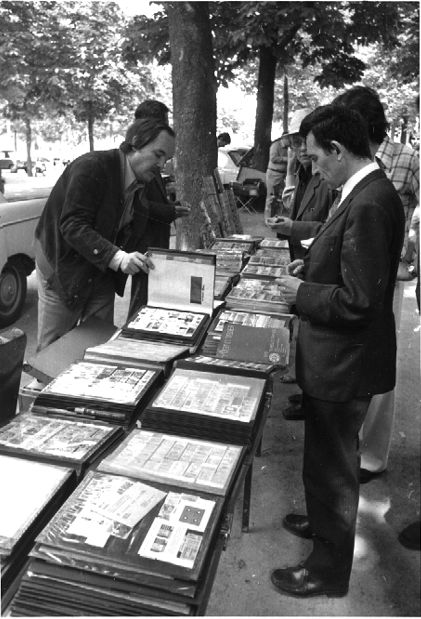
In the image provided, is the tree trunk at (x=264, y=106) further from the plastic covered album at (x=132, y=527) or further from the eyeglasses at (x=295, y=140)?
the plastic covered album at (x=132, y=527)

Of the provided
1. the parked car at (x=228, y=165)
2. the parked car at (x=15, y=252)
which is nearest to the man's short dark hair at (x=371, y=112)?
the parked car at (x=15, y=252)

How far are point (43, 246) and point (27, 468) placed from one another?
1.50 metres

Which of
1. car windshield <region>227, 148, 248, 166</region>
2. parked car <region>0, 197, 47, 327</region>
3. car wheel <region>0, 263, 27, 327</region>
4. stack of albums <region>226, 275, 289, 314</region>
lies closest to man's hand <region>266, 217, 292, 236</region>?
stack of albums <region>226, 275, 289, 314</region>

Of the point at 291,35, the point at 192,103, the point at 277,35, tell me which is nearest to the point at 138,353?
the point at 192,103

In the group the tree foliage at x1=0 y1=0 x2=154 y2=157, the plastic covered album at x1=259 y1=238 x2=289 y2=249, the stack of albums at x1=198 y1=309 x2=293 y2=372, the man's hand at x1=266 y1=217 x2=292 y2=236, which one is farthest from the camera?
the tree foliage at x1=0 y1=0 x2=154 y2=157

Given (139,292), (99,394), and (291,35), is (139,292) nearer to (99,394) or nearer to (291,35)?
(99,394)

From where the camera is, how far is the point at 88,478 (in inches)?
55.4

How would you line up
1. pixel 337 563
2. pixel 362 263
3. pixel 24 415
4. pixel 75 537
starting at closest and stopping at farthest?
1. pixel 75 537
2. pixel 362 263
3. pixel 24 415
4. pixel 337 563

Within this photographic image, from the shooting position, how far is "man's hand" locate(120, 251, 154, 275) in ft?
8.08

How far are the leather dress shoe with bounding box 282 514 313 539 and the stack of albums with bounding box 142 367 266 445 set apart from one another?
0.95m

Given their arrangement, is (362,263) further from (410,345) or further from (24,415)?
(410,345)

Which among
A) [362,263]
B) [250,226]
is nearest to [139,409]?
[362,263]

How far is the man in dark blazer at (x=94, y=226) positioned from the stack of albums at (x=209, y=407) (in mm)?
799

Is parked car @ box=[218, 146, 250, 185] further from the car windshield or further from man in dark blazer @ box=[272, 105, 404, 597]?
man in dark blazer @ box=[272, 105, 404, 597]
